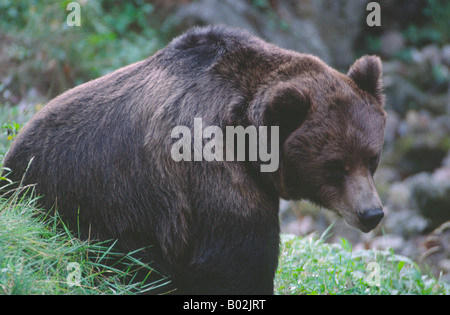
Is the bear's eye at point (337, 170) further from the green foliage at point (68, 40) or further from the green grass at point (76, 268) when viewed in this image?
the green foliage at point (68, 40)

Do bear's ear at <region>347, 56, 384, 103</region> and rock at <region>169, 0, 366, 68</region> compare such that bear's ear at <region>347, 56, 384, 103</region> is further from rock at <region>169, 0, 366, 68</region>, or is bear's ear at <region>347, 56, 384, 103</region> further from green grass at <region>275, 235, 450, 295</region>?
rock at <region>169, 0, 366, 68</region>

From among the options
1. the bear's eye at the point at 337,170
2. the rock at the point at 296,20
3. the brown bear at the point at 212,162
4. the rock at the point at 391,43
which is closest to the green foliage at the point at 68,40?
the rock at the point at 296,20

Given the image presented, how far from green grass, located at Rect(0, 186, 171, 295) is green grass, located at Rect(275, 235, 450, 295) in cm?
148

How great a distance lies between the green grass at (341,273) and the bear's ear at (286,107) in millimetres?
1614

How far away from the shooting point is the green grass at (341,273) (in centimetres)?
477

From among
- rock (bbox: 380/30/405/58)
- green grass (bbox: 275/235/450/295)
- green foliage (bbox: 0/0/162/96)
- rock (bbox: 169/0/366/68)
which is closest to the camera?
green grass (bbox: 275/235/450/295)

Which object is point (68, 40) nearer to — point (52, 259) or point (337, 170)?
point (52, 259)

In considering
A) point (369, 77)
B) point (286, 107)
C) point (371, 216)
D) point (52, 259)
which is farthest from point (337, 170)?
point (52, 259)

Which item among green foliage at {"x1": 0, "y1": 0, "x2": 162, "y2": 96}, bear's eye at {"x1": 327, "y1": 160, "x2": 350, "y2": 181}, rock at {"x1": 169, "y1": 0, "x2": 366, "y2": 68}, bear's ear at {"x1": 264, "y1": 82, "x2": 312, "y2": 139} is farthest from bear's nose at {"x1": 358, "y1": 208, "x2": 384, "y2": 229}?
rock at {"x1": 169, "y1": 0, "x2": 366, "y2": 68}

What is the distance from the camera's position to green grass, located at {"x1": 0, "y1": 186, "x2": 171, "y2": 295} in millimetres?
3473

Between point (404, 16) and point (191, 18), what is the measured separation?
→ 281 inches

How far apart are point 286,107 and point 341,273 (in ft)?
6.93

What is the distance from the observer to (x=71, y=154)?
13.0 ft

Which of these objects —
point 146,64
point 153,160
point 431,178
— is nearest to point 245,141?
point 153,160
